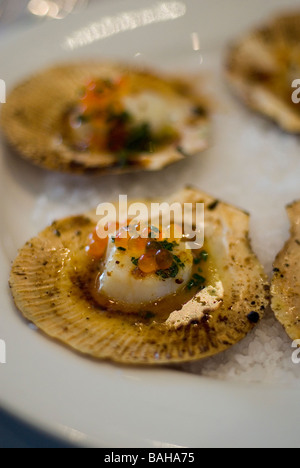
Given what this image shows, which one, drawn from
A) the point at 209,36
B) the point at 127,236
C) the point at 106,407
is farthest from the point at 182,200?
the point at 209,36

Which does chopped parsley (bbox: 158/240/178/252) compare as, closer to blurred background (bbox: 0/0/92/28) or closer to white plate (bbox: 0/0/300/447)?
white plate (bbox: 0/0/300/447)

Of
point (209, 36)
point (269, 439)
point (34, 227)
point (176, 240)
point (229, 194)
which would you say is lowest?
point (269, 439)

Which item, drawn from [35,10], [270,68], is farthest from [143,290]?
[35,10]

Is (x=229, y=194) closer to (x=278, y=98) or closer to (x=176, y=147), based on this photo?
(x=176, y=147)

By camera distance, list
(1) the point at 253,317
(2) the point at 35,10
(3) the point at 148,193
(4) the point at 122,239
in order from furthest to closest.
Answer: (2) the point at 35,10 < (3) the point at 148,193 < (4) the point at 122,239 < (1) the point at 253,317

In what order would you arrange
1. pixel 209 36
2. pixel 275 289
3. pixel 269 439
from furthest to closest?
pixel 209 36 < pixel 275 289 < pixel 269 439

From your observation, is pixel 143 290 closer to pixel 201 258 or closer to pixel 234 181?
pixel 201 258
